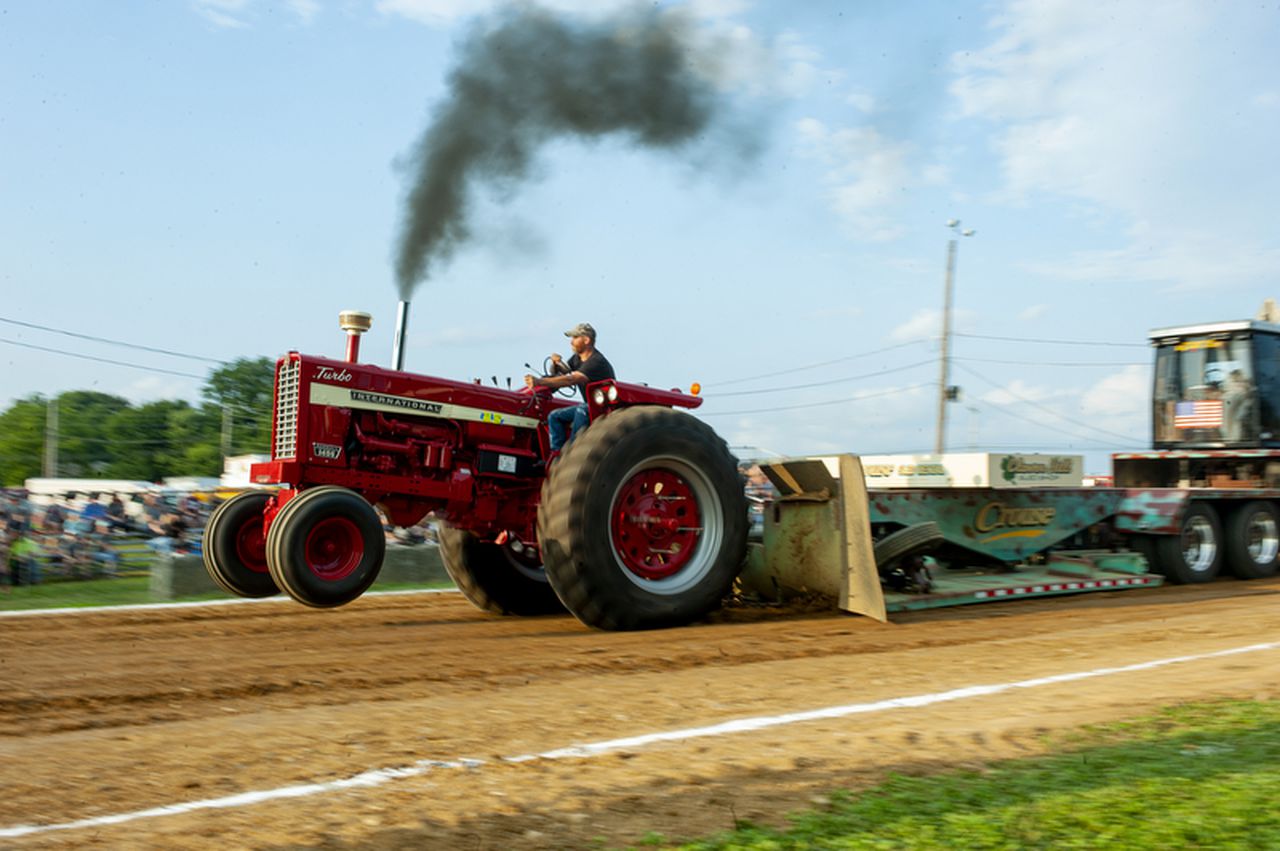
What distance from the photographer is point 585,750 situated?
4.20 meters

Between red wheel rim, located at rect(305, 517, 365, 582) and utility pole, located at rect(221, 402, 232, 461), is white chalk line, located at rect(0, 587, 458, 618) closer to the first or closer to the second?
red wheel rim, located at rect(305, 517, 365, 582)

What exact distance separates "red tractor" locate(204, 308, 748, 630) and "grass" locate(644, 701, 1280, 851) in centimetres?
361

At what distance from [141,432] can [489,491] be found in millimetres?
60474

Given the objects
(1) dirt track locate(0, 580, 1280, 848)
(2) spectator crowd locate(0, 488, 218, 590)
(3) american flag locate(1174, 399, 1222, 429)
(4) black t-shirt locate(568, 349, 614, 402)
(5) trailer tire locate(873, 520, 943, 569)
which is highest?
(3) american flag locate(1174, 399, 1222, 429)

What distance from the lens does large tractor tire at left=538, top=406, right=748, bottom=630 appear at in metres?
7.20

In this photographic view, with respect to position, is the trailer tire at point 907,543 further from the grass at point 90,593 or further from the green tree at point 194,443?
the green tree at point 194,443

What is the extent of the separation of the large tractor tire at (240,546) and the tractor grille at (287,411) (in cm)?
40

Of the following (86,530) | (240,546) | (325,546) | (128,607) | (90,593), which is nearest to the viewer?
(325,546)

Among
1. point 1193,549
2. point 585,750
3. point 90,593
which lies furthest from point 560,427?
point 1193,549

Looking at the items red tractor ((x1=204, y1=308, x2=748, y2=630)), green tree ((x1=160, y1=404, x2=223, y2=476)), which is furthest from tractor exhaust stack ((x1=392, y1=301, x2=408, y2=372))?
green tree ((x1=160, y1=404, x2=223, y2=476))

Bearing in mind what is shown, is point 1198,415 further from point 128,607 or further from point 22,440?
point 22,440

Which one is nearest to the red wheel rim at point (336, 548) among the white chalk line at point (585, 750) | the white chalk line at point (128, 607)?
the white chalk line at point (128, 607)

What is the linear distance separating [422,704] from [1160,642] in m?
4.80

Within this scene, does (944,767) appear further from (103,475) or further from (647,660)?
(103,475)
